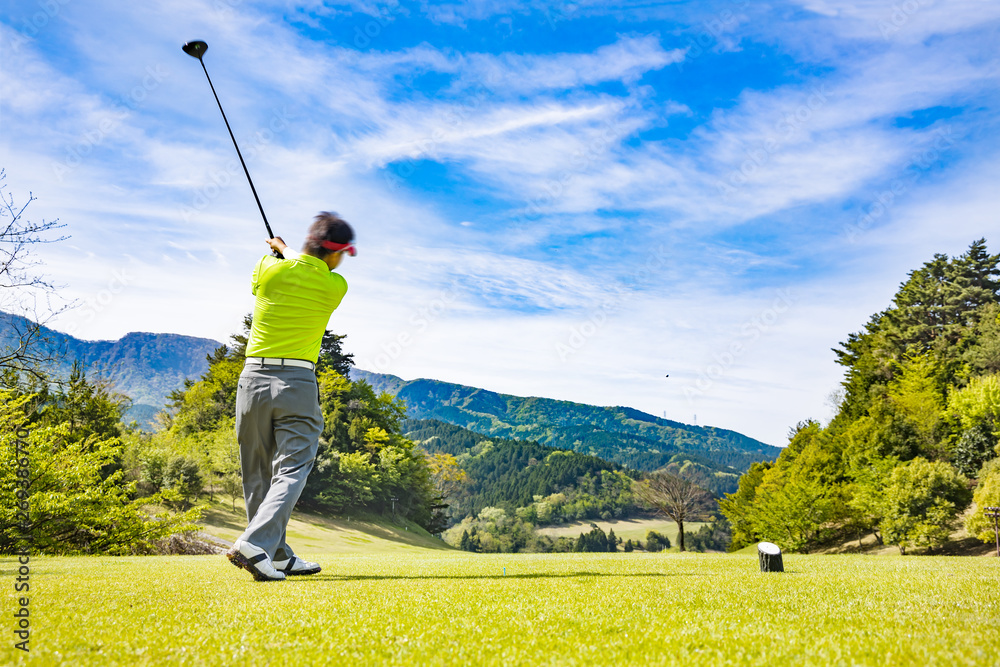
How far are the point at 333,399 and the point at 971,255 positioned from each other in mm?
64254

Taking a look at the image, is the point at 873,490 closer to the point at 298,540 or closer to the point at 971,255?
the point at 971,255

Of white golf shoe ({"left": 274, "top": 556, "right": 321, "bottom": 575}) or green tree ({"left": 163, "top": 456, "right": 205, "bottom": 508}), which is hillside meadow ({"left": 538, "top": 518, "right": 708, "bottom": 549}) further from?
white golf shoe ({"left": 274, "top": 556, "right": 321, "bottom": 575})

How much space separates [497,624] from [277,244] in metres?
4.44

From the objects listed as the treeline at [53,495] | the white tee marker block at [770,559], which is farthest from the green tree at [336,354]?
the white tee marker block at [770,559]

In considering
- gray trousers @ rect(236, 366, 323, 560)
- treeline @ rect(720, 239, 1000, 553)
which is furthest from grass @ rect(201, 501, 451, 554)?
treeline @ rect(720, 239, 1000, 553)

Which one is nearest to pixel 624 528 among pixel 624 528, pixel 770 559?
pixel 624 528

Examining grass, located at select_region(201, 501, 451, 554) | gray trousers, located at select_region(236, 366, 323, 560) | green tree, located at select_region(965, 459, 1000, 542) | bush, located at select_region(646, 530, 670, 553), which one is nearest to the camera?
gray trousers, located at select_region(236, 366, 323, 560)

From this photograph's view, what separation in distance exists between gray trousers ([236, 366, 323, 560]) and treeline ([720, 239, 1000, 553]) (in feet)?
133

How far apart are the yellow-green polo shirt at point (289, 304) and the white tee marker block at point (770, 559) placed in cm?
658

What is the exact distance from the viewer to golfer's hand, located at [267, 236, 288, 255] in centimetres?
606

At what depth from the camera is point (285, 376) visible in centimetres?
563

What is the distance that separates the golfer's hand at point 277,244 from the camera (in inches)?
239

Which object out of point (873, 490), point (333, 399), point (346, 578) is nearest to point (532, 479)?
point (333, 399)

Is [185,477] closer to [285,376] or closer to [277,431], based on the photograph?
[277,431]
